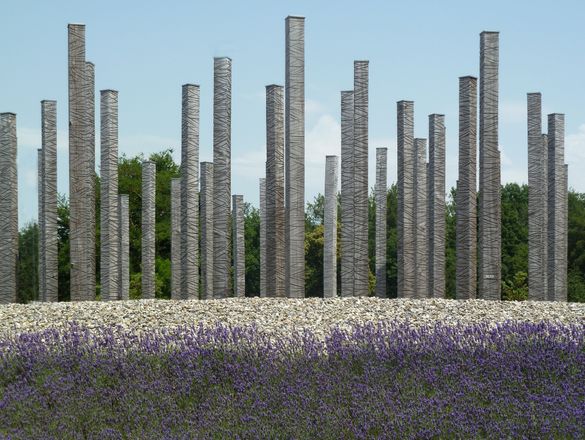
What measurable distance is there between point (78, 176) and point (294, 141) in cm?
344

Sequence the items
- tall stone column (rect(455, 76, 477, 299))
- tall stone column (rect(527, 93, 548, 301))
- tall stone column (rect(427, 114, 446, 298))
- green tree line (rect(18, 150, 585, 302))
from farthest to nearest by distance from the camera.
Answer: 1. green tree line (rect(18, 150, 585, 302))
2. tall stone column (rect(427, 114, 446, 298))
3. tall stone column (rect(527, 93, 548, 301))
4. tall stone column (rect(455, 76, 477, 299))

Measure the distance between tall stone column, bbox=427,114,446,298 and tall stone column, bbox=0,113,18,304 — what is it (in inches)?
284

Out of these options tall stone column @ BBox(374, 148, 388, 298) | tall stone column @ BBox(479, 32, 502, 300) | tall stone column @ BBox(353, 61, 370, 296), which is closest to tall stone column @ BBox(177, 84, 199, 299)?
tall stone column @ BBox(353, 61, 370, 296)

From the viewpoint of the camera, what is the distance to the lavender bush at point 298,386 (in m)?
5.56

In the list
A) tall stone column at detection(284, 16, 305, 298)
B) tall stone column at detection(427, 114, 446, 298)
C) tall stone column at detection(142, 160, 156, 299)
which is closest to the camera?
tall stone column at detection(284, 16, 305, 298)

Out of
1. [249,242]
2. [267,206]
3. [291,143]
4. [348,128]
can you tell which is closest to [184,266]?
[267,206]

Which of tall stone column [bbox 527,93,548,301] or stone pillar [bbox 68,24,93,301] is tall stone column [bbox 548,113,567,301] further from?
stone pillar [bbox 68,24,93,301]

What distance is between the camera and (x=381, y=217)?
18188 mm

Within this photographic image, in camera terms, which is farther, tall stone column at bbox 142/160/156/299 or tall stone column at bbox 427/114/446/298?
tall stone column at bbox 142/160/156/299

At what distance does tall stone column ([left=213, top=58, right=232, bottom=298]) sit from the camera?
45.0ft

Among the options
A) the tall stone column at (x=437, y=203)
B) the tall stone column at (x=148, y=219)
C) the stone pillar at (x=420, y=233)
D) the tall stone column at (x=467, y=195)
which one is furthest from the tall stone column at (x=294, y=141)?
the tall stone column at (x=148, y=219)

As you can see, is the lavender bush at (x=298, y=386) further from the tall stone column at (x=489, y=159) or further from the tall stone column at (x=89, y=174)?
the tall stone column at (x=89, y=174)

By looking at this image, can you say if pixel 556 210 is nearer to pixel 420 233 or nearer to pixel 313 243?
pixel 420 233

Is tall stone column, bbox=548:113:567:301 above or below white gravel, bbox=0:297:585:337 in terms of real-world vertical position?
above
